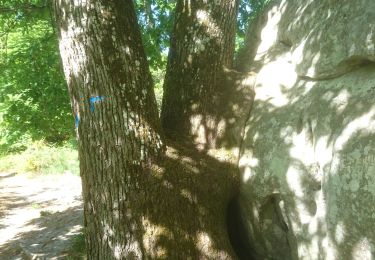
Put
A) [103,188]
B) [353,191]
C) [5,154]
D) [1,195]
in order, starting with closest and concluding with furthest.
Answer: [353,191] < [103,188] < [1,195] < [5,154]

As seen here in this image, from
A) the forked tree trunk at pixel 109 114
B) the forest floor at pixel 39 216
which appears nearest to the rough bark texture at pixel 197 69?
the forked tree trunk at pixel 109 114

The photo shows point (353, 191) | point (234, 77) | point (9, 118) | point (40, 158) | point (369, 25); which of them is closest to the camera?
point (353, 191)

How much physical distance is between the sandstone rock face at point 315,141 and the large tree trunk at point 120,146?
0.82 metres

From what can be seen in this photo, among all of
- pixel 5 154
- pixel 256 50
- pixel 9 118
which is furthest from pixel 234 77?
pixel 5 154

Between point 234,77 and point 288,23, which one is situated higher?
point 288,23

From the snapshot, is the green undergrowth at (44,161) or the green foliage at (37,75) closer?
the green foliage at (37,75)

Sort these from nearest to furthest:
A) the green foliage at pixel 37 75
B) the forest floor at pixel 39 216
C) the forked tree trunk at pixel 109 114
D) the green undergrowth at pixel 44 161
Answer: the forked tree trunk at pixel 109 114
the forest floor at pixel 39 216
the green foliage at pixel 37 75
the green undergrowth at pixel 44 161

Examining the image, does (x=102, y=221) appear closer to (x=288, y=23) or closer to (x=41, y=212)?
(x=288, y=23)

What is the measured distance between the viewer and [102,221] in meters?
3.85

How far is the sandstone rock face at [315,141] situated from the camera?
324cm

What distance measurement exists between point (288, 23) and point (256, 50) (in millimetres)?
702

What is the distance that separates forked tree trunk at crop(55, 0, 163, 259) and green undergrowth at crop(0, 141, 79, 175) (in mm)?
11055

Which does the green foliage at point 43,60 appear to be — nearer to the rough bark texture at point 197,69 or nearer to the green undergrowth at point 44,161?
the rough bark texture at point 197,69

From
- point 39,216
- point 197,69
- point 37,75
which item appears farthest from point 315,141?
point 39,216
